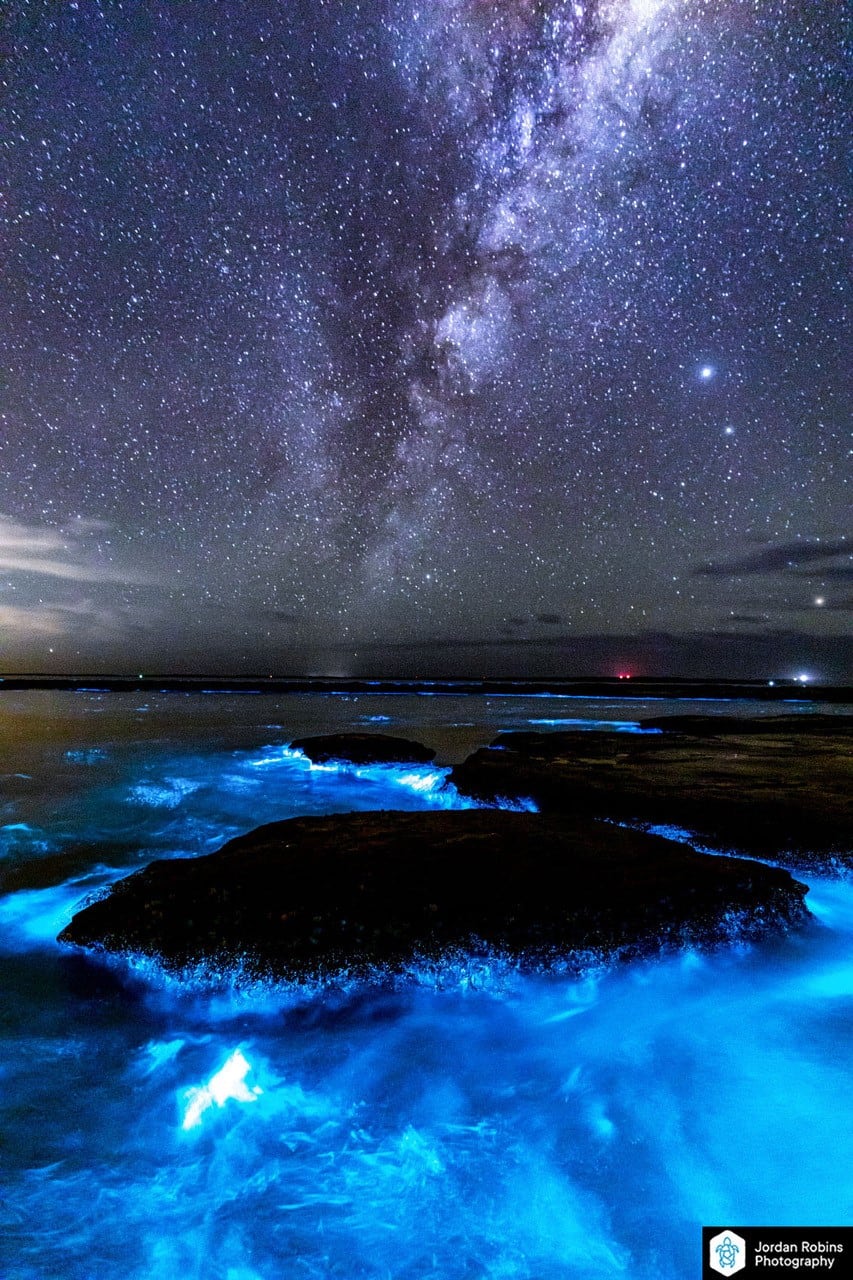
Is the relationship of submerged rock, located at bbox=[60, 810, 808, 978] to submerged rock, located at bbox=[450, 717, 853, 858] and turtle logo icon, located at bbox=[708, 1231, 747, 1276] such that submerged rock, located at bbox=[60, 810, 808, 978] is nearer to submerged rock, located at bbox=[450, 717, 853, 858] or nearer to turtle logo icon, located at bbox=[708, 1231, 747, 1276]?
submerged rock, located at bbox=[450, 717, 853, 858]

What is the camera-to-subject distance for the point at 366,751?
1972cm

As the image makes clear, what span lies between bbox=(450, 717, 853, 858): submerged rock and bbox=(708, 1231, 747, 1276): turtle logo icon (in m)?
5.95

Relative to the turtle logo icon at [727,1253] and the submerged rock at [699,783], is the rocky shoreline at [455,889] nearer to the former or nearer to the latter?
the submerged rock at [699,783]

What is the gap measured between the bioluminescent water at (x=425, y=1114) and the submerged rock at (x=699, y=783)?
1848 millimetres

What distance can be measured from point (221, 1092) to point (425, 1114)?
1544mm

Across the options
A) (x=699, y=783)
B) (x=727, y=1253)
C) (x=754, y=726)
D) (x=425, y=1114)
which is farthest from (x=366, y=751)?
(x=754, y=726)

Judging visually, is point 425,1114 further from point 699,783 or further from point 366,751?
point 366,751

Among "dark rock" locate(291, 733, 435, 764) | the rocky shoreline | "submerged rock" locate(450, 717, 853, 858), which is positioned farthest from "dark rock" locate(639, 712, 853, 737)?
the rocky shoreline

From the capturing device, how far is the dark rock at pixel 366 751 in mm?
19312

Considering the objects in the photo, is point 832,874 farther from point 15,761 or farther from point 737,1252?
point 15,761

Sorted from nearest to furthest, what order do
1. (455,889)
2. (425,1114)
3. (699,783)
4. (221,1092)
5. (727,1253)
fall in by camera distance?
1. (727,1253)
2. (425,1114)
3. (221,1092)
4. (455,889)
5. (699,783)

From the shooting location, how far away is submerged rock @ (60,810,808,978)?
559 centimetres

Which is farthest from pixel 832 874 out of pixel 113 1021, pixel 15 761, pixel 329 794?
pixel 15 761

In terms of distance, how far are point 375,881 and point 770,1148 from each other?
3.84 meters
